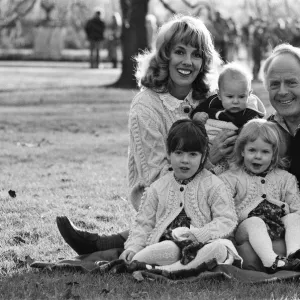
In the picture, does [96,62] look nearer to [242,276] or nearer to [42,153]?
[42,153]

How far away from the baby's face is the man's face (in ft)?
0.64

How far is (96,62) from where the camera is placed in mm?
32375

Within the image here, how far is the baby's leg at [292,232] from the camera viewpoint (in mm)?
5090

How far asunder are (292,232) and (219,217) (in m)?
0.47

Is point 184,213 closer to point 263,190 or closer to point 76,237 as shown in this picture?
point 263,190

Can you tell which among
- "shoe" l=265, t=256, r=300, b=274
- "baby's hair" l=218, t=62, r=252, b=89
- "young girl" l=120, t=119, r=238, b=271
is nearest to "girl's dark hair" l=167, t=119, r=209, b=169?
"young girl" l=120, t=119, r=238, b=271

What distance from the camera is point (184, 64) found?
566 cm

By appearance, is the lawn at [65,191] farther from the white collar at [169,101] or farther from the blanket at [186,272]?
the white collar at [169,101]

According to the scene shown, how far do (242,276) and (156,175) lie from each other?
105 centimetres

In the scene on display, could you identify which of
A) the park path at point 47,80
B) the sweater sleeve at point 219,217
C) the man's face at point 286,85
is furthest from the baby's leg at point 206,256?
the park path at point 47,80

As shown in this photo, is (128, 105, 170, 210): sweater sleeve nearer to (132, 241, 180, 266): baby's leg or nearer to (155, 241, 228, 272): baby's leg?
(132, 241, 180, 266): baby's leg

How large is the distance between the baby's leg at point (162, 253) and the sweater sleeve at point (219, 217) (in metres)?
0.16

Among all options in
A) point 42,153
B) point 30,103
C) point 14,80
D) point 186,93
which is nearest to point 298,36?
point 14,80

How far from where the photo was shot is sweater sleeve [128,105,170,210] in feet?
18.4
